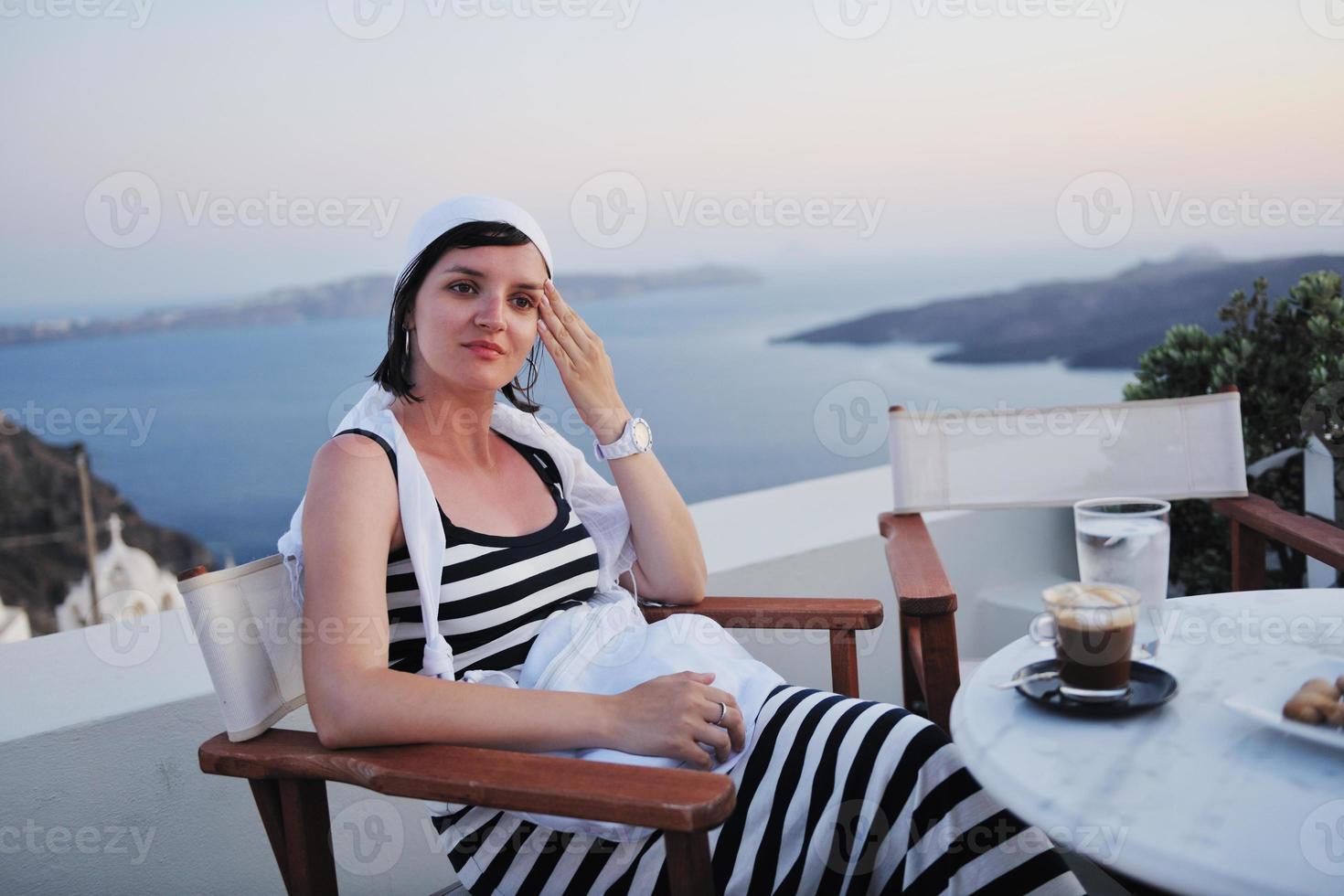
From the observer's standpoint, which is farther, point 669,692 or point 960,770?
point 669,692

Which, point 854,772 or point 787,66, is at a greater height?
point 787,66

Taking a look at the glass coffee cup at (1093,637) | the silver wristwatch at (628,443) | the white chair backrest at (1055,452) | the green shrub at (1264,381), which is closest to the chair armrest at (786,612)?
the silver wristwatch at (628,443)

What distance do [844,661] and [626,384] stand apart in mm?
13969

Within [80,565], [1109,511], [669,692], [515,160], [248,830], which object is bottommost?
[80,565]

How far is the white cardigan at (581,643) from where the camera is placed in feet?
4.60

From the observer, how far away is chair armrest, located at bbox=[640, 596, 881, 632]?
1.67 metres

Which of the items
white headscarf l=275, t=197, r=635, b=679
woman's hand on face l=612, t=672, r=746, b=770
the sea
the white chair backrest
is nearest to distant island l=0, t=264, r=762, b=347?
the sea

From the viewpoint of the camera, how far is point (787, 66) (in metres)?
10.2

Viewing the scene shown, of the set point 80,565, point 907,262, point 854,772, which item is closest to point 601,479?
point 854,772

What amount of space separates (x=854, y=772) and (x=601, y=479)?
76 centimetres

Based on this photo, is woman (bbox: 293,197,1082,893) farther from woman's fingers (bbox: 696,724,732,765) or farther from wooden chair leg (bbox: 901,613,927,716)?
wooden chair leg (bbox: 901,613,927,716)

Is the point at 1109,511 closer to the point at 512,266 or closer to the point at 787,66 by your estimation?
the point at 512,266

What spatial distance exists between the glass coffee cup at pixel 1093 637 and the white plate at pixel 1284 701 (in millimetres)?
98

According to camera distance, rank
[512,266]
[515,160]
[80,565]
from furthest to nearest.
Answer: [80,565]
[515,160]
[512,266]
